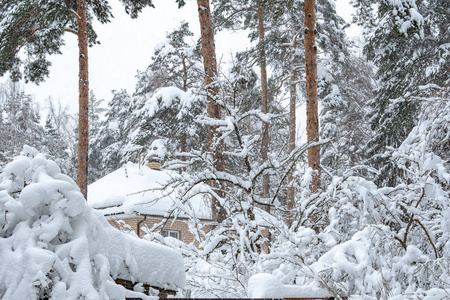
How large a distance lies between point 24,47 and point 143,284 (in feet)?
37.9

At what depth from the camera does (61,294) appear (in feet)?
5.85

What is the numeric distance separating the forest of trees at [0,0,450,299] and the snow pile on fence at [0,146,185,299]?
A: 4.96 feet

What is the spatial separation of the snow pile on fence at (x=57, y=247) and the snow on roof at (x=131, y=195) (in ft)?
36.2

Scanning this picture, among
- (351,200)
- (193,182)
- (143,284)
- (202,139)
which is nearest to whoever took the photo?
(143,284)

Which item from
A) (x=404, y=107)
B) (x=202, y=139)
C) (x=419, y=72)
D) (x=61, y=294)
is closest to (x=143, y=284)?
(x=61, y=294)

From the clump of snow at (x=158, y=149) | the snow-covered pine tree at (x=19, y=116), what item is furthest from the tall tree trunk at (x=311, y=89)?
the snow-covered pine tree at (x=19, y=116)

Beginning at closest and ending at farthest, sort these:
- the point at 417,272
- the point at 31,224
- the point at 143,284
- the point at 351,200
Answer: the point at 31,224 < the point at 143,284 < the point at 417,272 < the point at 351,200

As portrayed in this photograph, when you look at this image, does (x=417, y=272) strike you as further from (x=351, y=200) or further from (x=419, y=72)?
(x=419, y=72)

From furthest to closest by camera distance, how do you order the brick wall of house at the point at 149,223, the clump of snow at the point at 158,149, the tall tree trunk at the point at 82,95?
the clump of snow at the point at 158,149 → the brick wall of house at the point at 149,223 → the tall tree trunk at the point at 82,95

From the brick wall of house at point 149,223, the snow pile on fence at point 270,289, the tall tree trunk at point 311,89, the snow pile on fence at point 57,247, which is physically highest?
the tall tree trunk at point 311,89

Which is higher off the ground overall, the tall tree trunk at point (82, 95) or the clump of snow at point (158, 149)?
the tall tree trunk at point (82, 95)

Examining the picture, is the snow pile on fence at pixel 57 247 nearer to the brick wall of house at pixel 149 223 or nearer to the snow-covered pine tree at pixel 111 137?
the brick wall of house at pixel 149 223

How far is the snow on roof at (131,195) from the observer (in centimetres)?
1432

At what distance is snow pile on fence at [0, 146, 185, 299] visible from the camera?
5.87ft
